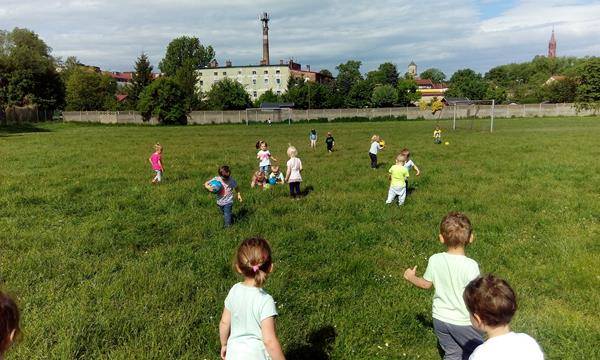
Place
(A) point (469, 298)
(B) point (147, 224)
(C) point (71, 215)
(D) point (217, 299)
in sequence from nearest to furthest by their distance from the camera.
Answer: (A) point (469, 298), (D) point (217, 299), (B) point (147, 224), (C) point (71, 215)

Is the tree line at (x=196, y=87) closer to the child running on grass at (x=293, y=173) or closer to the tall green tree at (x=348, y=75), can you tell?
the tall green tree at (x=348, y=75)

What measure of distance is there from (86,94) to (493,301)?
9153cm

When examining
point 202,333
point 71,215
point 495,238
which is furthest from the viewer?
point 71,215

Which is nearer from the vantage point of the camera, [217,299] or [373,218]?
[217,299]

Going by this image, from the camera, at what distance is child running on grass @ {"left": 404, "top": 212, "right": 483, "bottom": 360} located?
379 centimetres

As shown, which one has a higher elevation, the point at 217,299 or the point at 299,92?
the point at 299,92

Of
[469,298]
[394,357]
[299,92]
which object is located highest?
[299,92]

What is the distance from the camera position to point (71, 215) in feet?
31.9

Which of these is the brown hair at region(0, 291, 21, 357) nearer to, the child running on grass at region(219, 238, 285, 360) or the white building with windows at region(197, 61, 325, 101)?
the child running on grass at region(219, 238, 285, 360)

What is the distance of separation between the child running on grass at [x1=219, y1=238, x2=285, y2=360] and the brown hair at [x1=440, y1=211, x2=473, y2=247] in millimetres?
1764

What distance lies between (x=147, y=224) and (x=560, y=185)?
11.5m

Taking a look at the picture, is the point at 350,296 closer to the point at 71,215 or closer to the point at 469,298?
the point at 469,298

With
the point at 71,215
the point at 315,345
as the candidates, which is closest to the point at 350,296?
the point at 315,345

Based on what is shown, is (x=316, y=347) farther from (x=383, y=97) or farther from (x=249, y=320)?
(x=383, y=97)
